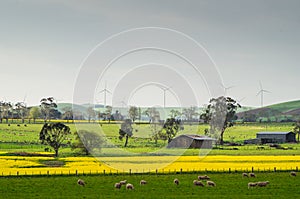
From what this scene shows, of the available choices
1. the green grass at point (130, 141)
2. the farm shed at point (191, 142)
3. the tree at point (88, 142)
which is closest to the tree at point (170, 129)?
the green grass at point (130, 141)

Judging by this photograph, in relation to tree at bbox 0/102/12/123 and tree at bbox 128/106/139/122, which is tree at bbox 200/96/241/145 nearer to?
tree at bbox 128/106/139/122

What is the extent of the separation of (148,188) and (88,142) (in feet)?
128

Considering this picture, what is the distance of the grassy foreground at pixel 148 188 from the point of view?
35.6m

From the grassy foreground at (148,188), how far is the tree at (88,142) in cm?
2799

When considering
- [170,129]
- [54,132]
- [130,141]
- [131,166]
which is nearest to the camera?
[131,166]

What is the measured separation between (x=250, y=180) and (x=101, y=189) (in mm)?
14041

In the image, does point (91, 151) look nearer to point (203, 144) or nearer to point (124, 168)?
point (124, 168)

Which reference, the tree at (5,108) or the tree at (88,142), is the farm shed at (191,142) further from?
the tree at (5,108)

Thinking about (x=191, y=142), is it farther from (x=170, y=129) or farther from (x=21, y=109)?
(x=21, y=109)

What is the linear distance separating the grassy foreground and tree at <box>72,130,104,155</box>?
91.8ft

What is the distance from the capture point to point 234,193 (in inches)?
1436

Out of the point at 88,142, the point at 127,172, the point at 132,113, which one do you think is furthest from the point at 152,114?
the point at 127,172

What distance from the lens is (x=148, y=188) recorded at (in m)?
39.4

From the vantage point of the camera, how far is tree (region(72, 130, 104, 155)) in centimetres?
7675
